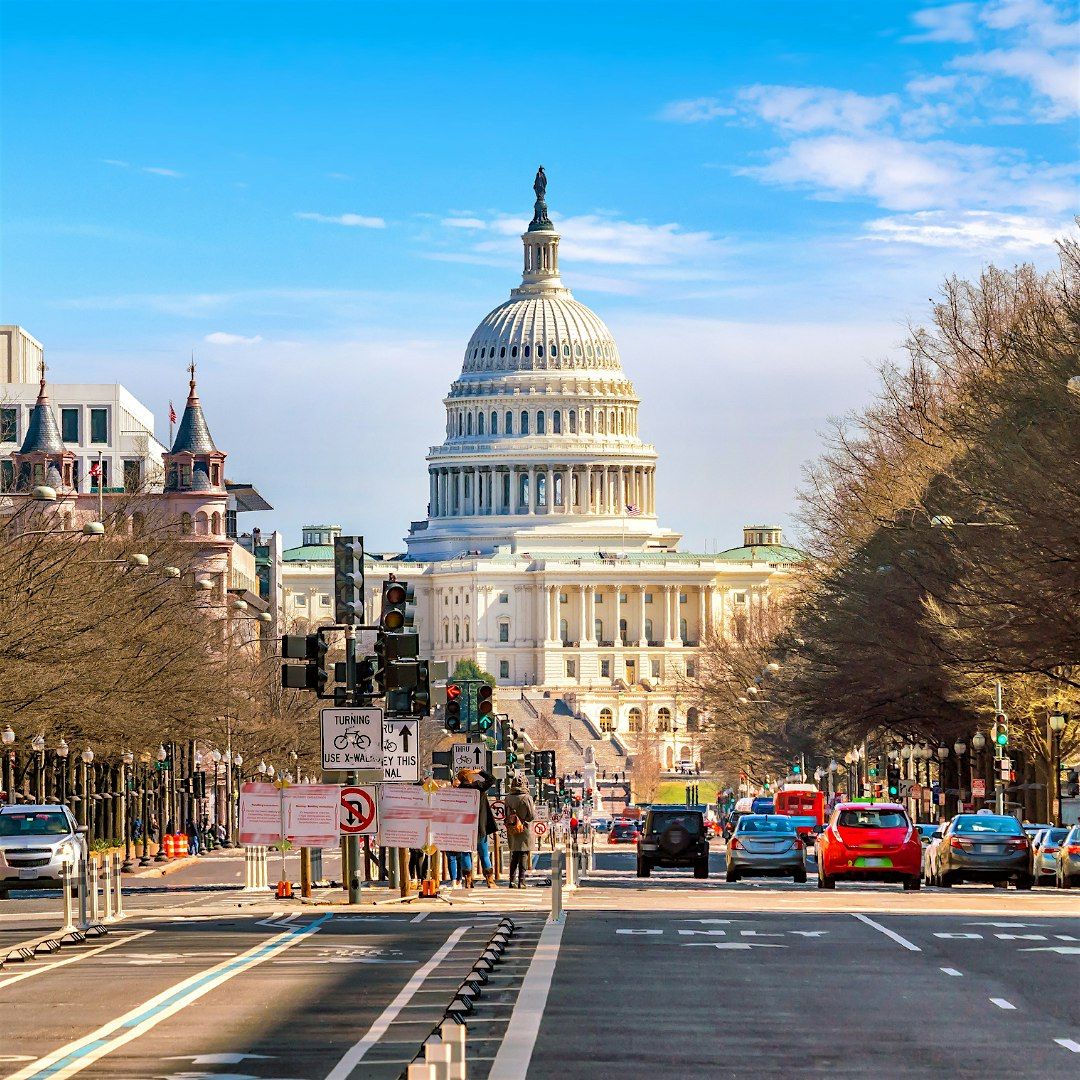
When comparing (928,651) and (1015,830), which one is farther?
(928,651)

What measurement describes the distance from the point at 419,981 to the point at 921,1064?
6.55 meters

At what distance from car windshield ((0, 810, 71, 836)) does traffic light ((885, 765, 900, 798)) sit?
49161 mm

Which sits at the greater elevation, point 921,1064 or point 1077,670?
point 1077,670

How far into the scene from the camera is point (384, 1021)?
19344 mm

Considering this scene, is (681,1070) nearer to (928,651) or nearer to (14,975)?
(14,975)

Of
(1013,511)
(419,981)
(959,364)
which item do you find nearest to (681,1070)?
(419,981)

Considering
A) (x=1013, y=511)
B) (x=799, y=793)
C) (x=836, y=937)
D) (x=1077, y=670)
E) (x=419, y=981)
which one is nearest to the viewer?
(x=419, y=981)

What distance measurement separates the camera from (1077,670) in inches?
2188

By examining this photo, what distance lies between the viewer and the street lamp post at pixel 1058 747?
63656 mm

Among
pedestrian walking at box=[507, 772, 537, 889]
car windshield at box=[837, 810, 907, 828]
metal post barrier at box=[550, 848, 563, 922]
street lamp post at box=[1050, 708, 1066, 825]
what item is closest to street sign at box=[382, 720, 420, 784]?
pedestrian walking at box=[507, 772, 537, 889]

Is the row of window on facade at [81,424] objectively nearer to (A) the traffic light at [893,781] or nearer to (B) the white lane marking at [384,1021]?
(A) the traffic light at [893,781]

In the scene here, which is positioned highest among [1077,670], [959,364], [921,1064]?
[959,364]

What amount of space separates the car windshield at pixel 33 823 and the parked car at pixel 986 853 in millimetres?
15040

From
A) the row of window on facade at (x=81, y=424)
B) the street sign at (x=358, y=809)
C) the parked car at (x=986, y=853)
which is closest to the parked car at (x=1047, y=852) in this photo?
the parked car at (x=986, y=853)
